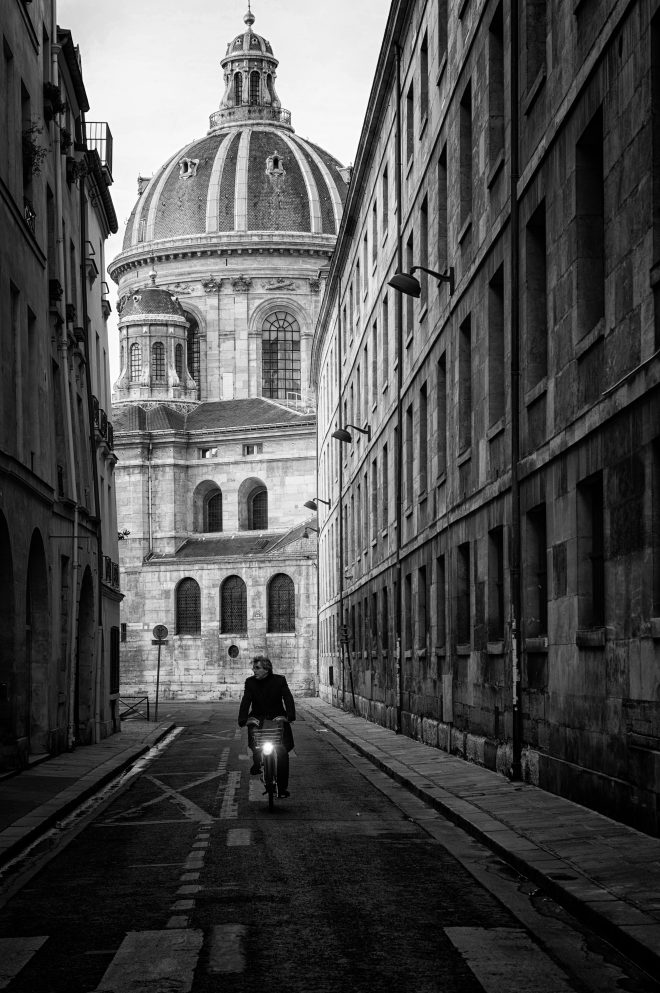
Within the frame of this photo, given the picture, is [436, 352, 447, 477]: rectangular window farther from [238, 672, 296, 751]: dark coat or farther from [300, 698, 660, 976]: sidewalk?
[238, 672, 296, 751]: dark coat

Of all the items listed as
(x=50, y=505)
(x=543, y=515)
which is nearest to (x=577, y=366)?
(x=543, y=515)

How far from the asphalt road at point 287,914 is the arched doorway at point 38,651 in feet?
27.2

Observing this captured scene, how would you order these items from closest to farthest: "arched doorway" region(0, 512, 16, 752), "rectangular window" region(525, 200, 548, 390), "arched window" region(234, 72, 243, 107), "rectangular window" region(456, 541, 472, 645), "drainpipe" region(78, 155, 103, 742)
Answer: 1. "rectangular window" region(525, 200, 548, 390)
2. "arched doorway" region(0, 512, 16, 752)
3. "rectangular window" region(456, 541, 472, 645)
4. "drainpipe" region(78, 155, 103, 742)
5. "arched window" region(234, 72, 243, 107)

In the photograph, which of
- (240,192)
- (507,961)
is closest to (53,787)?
(507,961)

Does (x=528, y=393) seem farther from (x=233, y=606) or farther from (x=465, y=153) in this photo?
(x=233, y=606)

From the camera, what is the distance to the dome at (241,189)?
11162 centimetres

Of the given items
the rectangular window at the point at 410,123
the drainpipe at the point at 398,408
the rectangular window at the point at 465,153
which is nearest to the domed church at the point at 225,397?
the drainpipe at the point at 398,408

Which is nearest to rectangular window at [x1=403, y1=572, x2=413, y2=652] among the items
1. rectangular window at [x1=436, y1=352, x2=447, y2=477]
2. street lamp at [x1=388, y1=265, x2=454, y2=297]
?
rectangular window at [x1=436, y1=352, x2=447, y2=477]

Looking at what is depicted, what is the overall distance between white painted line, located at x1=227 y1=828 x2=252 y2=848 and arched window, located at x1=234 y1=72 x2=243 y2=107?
118 m

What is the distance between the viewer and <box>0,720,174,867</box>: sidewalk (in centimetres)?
1462

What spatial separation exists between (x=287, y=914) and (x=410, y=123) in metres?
26.2

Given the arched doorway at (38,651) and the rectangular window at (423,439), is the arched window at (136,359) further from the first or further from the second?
the arched doorway at (38,651)

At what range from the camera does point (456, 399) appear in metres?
24.8

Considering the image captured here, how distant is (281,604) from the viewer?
8519 cm
